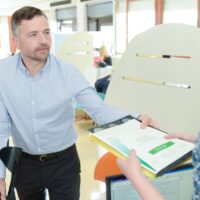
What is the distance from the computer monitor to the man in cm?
41

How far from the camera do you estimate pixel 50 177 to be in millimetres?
1482

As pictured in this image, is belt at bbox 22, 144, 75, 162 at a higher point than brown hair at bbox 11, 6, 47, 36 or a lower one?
lower

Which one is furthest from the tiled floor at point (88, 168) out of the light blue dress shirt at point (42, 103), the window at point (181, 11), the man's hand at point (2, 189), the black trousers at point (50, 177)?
the window at point (181, 11)

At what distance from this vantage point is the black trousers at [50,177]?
1464 mm

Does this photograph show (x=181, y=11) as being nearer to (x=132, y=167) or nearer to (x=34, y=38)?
(x=34, y=38)

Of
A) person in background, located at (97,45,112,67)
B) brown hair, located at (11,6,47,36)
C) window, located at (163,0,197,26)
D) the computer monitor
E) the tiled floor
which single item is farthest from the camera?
window, located at (163,0,197,26)

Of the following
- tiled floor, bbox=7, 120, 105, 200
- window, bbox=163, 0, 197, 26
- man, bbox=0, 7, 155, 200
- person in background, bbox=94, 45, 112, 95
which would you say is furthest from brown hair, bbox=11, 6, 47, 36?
→ window, bbox=163, 0, 197, 26

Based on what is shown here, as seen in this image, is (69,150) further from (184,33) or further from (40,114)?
(184,33)

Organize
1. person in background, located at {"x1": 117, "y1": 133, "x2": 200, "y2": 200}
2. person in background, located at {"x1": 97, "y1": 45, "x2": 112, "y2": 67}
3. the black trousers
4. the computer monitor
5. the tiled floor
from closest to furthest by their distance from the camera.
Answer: person in background, located at {"x1": 117, "y1": 133, "x2": 200, "y2": 200} → the computer monitor → the black trousers → the tiled floor → person in background, located at {"x1": 97, "y1": 45, "x2": 112, "y2": 67}

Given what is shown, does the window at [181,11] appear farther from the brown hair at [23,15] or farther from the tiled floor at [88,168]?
the brown hair at [23,15]

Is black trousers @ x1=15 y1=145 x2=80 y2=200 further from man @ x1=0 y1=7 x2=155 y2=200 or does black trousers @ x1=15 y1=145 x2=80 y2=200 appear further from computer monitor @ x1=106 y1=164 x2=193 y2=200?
computer monitor @ x1=106 y1=164 x2=193 y2=200

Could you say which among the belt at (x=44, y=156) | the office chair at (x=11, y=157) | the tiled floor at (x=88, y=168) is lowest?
the tiled floor at (x=88, y=168)

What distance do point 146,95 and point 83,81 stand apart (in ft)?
1.25

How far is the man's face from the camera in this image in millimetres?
1354
